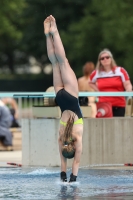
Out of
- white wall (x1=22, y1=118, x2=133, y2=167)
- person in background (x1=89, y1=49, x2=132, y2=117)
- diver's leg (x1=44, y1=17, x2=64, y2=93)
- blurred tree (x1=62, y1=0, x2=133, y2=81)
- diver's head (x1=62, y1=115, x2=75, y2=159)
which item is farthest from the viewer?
blurred tree (x1=62, y1=0, x2=133, y2=81)

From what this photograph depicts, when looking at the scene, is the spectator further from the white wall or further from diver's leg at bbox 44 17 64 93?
diver's leg at bbox 44 17 64 93

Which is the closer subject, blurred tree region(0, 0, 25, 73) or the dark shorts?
the dark shorts

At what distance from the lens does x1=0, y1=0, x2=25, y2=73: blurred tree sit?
4623cm

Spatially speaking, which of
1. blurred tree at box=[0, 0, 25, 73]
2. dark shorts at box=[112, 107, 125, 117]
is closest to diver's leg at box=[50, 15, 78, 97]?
dark shorts at box=[112, 107, 125, 117]

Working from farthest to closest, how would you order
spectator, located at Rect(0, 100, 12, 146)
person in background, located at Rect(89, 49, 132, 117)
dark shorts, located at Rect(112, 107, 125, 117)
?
spectator, located at Rect(0, 100, 12, 146), dark shorts, located at Rect(112, 107, 125, 117), person in background, located at Rect(89, 49, 132, 117)

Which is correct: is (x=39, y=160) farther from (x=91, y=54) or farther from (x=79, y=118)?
(x=91, y=54)

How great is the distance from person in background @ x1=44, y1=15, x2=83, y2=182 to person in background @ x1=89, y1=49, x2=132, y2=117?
117 inches

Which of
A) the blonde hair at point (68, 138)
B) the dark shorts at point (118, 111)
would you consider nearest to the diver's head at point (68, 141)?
the blonde hair at point (68, 138)

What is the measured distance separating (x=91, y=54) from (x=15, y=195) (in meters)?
43.2

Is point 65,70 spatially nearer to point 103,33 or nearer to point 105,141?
point 105,141

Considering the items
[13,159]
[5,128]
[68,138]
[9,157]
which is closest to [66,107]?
[68,138]

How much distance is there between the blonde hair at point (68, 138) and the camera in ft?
36.1

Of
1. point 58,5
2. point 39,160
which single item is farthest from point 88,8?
point 39,160

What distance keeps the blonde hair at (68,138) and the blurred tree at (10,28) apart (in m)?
33.0
